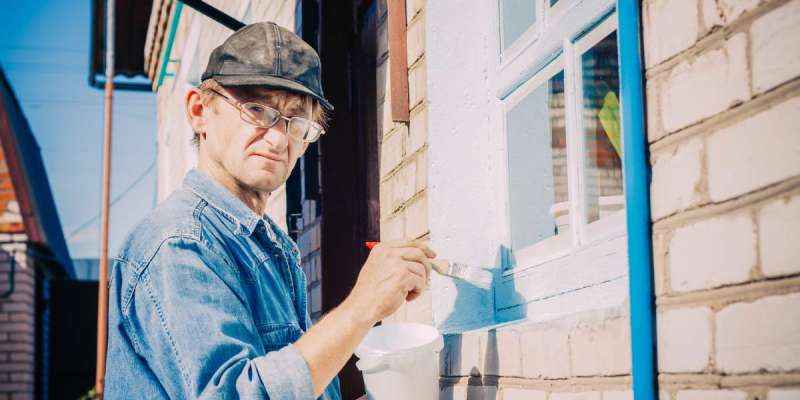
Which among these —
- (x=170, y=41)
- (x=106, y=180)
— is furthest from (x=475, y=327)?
(x=106, y=180)

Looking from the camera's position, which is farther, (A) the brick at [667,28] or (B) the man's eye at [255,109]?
(B) the man's eye at [255,109]

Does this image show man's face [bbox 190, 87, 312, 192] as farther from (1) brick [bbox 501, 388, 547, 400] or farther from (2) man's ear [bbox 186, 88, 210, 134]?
(1) brick [bbox 501, 388, 547, 400]

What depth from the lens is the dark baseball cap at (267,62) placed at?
73.8 inches

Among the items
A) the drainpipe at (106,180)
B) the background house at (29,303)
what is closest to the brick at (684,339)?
the drainpipe at (106,180)

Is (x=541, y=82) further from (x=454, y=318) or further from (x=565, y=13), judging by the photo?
(x=454, y=318)

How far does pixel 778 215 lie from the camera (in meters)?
0.97

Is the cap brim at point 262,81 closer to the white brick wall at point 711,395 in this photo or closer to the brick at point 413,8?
the brick at point 413,8

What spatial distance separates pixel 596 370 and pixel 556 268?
40 centimetres

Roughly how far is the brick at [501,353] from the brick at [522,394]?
0.11ft

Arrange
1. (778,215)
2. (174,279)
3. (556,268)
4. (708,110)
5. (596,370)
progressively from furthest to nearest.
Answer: (556,268), (174,279), (596,370), (708,110), (778,215)

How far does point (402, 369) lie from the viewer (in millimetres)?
1809

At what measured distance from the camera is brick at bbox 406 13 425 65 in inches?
91.6

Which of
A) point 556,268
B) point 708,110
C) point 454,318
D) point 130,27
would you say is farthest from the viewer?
point 130,27

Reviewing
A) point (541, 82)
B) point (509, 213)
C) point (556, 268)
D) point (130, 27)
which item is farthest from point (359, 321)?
point (130, 27)
